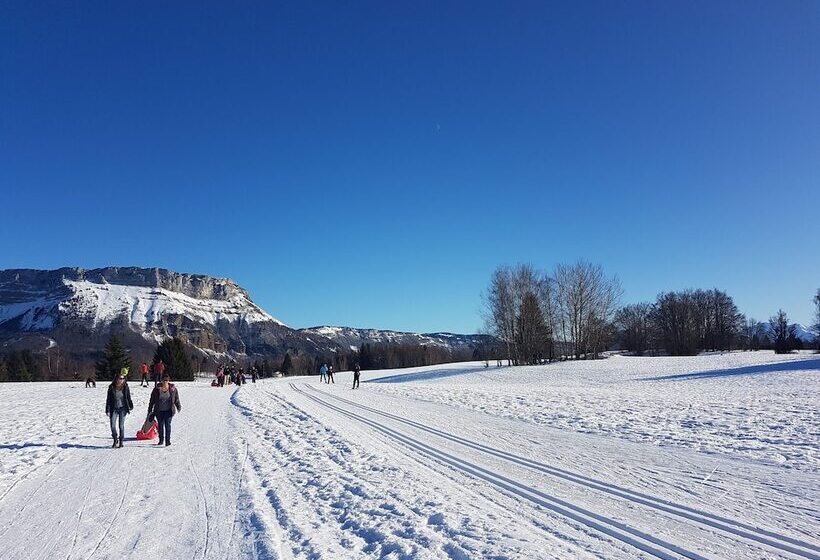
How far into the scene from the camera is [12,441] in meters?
13.7

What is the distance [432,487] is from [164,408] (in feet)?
27.8

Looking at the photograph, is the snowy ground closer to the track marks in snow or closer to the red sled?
the track marks in snow

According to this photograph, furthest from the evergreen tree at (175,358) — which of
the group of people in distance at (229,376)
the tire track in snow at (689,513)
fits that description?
the tire track in snow at (689,513)

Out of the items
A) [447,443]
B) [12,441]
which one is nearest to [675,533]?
[447,443]

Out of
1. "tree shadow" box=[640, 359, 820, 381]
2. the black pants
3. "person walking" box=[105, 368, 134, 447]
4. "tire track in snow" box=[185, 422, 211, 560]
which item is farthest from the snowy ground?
"tree shadow" box=[640, 359, 820, 381]

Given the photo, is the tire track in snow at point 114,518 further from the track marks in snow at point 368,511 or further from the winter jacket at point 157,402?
the winter jacket at point 157,402

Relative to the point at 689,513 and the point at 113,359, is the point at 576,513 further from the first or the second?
the point at 113,359

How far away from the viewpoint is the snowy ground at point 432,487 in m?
5.59

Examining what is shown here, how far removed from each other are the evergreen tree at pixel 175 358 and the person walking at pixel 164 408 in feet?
188

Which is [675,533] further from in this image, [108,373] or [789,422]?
[108,373]

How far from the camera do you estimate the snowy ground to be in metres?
5.59

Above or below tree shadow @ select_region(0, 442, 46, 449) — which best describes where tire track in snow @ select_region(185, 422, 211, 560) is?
above

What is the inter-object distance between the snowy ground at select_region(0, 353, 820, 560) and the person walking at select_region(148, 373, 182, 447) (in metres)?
0.43

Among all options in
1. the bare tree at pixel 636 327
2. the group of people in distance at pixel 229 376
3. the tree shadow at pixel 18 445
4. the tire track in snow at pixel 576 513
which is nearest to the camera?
the tire track in snow at pixel 576 513
